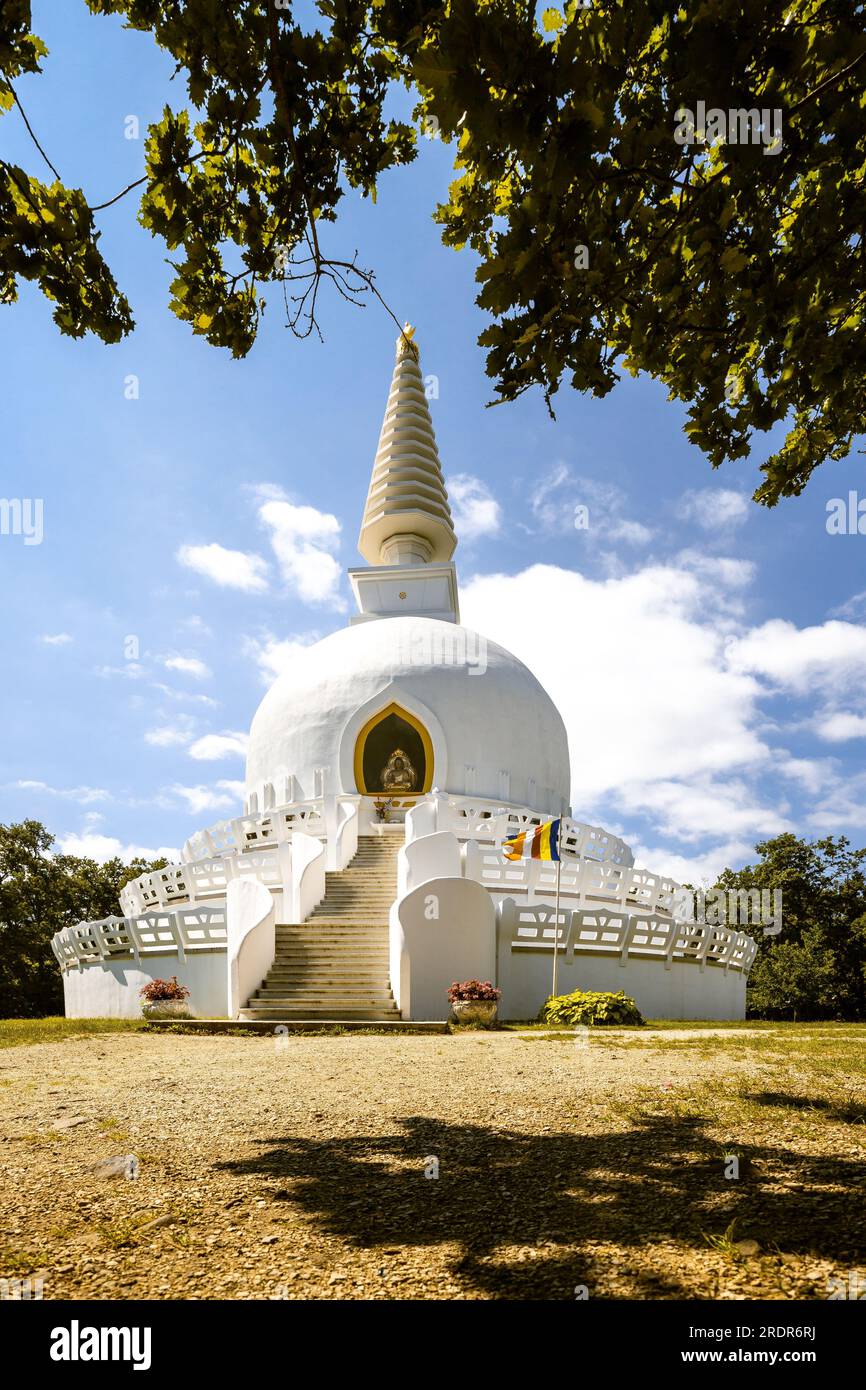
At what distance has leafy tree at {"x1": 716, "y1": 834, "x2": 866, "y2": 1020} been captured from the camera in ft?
103

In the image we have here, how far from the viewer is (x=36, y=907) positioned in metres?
31.0

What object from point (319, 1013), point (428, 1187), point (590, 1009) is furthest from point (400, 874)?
point (428, 1187)

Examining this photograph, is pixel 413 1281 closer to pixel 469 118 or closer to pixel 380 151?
pixel 469 118

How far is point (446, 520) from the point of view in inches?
1339

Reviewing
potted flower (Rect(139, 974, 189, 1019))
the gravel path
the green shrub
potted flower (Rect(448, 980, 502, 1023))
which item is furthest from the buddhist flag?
the gravel path

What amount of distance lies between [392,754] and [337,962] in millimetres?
11941

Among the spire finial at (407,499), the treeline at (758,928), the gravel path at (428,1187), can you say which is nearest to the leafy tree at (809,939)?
the treeline at (758,928)

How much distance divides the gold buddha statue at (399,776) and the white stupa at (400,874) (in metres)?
0.07

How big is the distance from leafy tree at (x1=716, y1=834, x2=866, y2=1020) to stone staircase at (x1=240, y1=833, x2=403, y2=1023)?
72.0 ft

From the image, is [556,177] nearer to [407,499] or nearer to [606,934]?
[606,934]

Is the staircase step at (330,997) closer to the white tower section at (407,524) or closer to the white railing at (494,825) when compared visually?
the white railing at (494,825)
